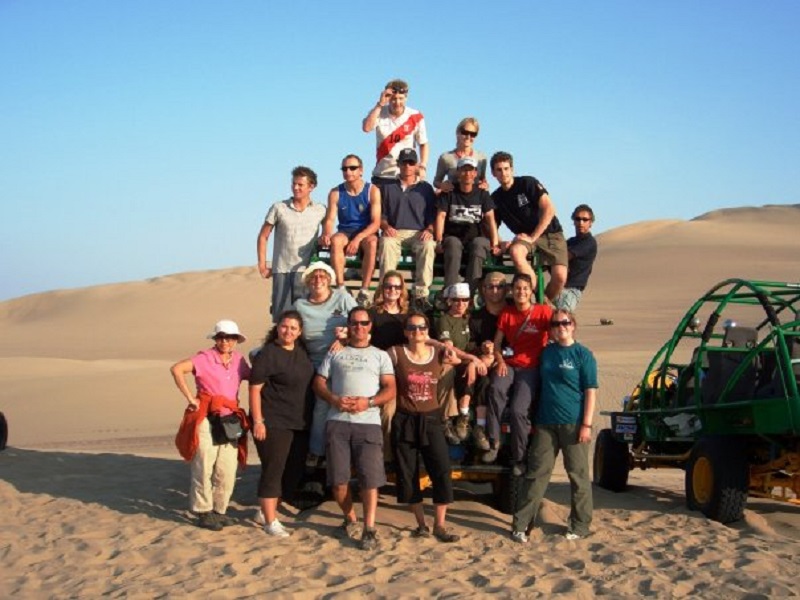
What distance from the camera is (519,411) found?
8.10 m

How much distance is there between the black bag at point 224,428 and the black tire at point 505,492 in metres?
2.33

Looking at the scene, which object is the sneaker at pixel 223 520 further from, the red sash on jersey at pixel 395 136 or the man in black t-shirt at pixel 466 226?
the red sash on jersey at pixel 395 136

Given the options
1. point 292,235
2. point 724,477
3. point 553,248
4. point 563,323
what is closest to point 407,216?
point 292,235

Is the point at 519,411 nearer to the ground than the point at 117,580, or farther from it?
farther from it

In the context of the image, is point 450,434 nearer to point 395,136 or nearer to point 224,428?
point 224,428

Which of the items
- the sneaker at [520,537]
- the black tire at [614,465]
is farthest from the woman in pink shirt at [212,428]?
the black tire at [614,465]

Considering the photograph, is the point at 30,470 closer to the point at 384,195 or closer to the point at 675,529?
the point at 384,195

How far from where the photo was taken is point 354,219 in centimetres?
977

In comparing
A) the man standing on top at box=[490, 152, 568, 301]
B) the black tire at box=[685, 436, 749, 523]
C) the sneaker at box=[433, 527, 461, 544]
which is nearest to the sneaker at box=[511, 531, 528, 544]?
the sneaker at box=[433, 527, 461, 544]

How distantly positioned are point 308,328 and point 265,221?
67.8 inches

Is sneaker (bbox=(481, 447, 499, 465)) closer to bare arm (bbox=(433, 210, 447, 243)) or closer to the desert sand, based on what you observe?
the desert sand

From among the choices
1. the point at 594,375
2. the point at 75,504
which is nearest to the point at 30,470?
the point at 75,504

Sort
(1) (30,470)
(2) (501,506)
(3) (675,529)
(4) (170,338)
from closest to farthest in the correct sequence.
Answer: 1. (3) (675,529)
2. (2) (501,506)
3. (1) (30,470)
4. (4) (170,338)

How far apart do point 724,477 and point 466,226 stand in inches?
130
